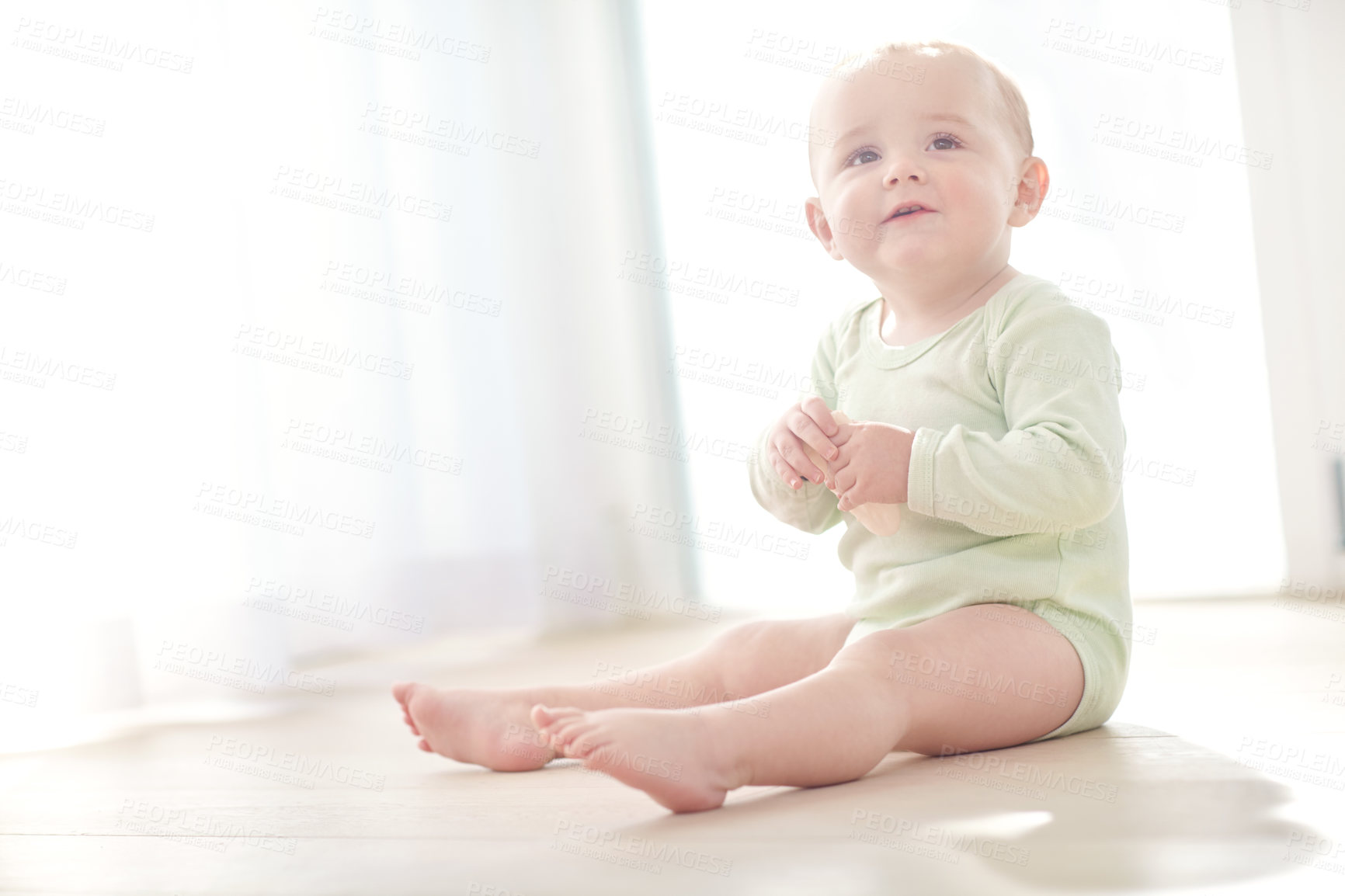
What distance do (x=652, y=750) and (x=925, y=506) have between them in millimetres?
277

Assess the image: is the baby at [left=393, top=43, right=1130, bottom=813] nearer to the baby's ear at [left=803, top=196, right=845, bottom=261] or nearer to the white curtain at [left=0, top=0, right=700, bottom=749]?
the baby's ear at [left=803, top=196, right=845, bottom=261]

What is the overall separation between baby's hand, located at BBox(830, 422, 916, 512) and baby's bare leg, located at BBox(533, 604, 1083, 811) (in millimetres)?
96

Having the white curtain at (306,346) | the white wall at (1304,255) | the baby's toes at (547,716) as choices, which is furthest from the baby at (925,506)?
the white wall at (1304,255)

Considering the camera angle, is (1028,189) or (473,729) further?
(1028,189)

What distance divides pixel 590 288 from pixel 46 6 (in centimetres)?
96

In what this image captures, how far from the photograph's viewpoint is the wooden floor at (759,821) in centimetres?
57

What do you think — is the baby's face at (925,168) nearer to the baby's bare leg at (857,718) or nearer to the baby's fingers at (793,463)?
the baby's fingers at (793,463)

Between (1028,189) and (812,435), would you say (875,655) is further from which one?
(1028,189)

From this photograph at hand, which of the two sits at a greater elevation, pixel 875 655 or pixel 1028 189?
pixel 1028 189

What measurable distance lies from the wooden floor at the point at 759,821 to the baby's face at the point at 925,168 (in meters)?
0.39

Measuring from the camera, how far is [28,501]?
1.35 m

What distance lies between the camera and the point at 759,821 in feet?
2.18

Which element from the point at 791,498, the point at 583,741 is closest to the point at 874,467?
the point at 791,498

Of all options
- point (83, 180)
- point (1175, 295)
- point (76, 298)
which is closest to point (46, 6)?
point (83, 180)
